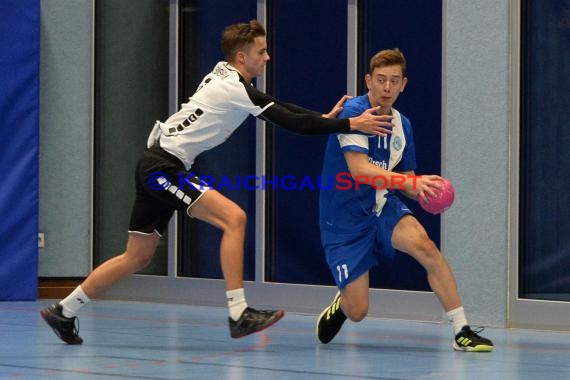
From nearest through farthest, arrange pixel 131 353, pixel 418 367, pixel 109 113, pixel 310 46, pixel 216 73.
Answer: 1. pixel 418 367
2. pixel 131 353
3. pixel 216 73
4. pixel 310 46
5. pixel 109 113

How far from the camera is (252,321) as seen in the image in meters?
6.20

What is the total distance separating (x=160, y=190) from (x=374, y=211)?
1120 millimetres

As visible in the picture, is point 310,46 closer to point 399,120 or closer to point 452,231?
point 452,231

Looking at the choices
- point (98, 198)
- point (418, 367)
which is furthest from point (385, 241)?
point (98, 198)

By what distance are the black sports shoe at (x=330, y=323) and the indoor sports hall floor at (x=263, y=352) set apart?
0.17ft

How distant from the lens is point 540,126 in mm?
7852

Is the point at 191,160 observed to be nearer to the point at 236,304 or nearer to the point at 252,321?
the point at 236,304

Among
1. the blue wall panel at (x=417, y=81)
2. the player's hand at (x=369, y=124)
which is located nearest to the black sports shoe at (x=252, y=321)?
the player's hand at (x=369, y=124)

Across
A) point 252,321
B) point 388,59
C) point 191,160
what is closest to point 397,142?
point 388,59

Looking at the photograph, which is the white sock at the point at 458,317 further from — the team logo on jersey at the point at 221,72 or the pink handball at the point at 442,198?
the team logo on jersey at the point at 221,72

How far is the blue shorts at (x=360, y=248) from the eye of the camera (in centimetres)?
648

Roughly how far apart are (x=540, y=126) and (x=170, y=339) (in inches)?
107

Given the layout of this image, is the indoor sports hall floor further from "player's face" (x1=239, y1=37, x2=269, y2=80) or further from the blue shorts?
"player's face" (x1=239, y1=37, x2=269, y2=80)

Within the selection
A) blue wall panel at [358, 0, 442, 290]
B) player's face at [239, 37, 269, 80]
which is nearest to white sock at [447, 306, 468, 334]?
player's face at [239, 37, 269, 80]
